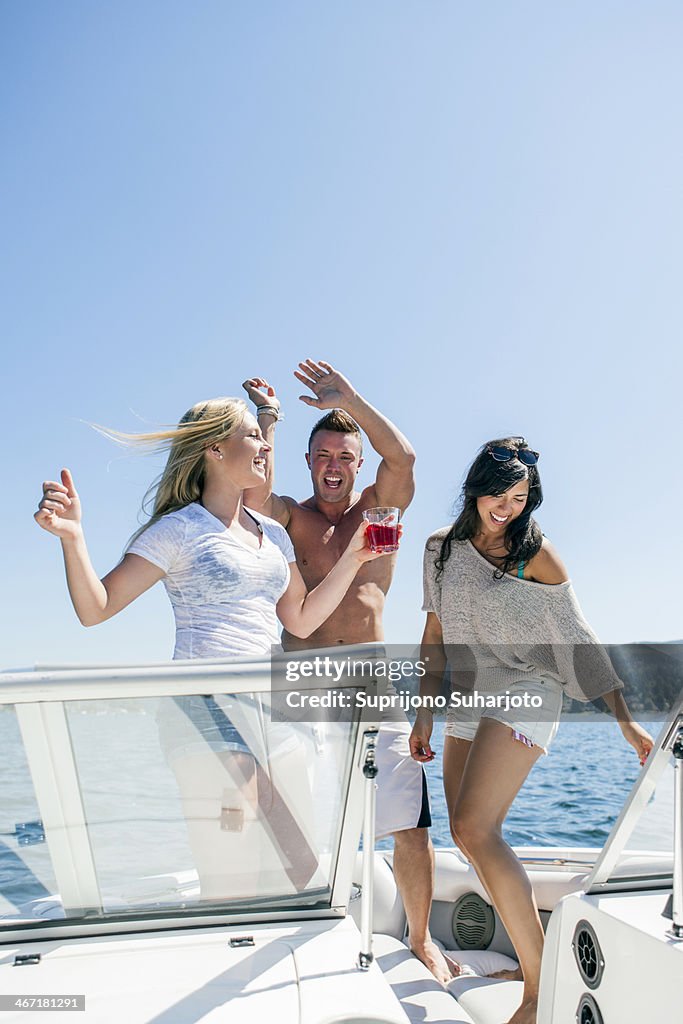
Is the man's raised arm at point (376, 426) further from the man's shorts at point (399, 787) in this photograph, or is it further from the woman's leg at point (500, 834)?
the woman's leg at point (500, 834)

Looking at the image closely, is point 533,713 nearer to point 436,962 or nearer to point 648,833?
point 648,833

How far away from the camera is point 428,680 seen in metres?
2.86

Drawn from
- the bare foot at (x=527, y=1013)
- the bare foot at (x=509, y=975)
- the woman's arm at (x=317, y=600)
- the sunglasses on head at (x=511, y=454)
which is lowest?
the bare foot at (x=509, y=975)

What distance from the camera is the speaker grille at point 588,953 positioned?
1902 mm

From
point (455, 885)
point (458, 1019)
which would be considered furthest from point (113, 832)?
point (455, 885)

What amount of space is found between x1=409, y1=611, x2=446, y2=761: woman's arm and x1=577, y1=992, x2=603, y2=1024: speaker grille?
0.88 m

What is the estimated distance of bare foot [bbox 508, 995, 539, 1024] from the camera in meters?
2.29

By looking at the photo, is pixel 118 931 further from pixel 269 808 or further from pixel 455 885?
pixel 455 885

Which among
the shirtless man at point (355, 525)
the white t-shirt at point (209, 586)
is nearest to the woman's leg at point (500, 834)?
the shirtless man at point (355, 525)

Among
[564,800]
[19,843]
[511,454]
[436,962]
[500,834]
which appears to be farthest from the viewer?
[564,800]

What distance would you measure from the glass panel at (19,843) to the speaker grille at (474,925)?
2.12 meters

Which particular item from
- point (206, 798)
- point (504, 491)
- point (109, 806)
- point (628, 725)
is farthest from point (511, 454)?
point (109, 806)

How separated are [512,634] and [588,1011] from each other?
1.05 m

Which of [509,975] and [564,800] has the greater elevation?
[509,975]
